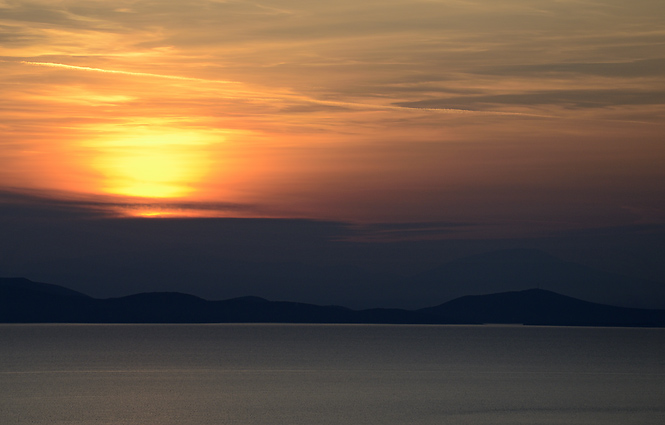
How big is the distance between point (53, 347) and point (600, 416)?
140 m

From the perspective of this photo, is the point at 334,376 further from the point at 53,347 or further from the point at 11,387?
the point at 53,347

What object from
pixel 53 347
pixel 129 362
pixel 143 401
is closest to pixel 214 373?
pixel 129 362

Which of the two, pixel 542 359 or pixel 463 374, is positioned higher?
pixel 542 359

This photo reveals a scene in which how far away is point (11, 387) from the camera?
91812 millimetres

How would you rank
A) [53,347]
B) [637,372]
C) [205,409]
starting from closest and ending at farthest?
[205,409] < [637,372] < [53,347]

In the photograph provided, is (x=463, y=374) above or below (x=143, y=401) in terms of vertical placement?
above

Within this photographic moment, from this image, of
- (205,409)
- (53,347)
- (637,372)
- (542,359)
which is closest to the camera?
(205,409)

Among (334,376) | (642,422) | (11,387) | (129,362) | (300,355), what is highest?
(300,355)

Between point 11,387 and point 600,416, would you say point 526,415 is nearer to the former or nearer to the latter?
point 600,416

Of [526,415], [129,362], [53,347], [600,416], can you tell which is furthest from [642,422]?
[53,347]

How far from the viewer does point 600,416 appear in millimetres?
71562

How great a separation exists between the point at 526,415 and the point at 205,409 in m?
26.0

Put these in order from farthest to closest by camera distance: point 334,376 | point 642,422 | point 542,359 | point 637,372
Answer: point 542,359
point 637,372
point 334,376
point 642,422

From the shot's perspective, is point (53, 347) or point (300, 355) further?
point (53, 347)
